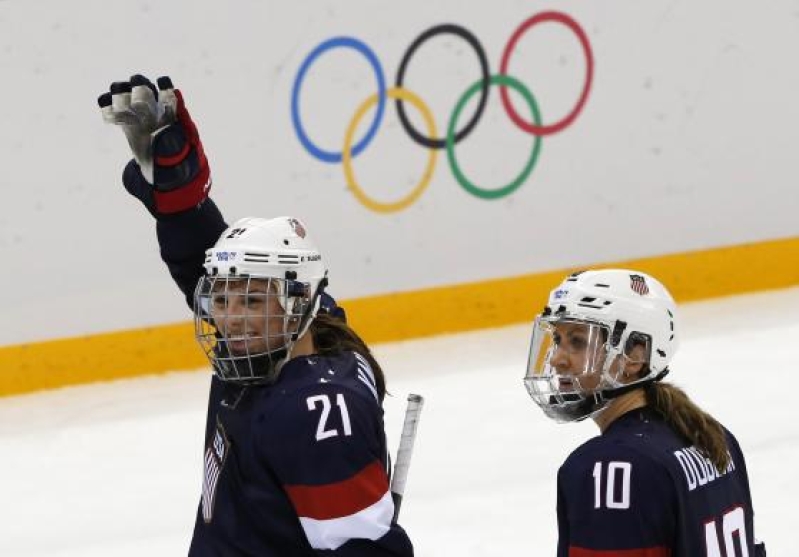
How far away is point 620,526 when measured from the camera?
1.81m

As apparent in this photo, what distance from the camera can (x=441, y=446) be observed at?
4449 millimetres

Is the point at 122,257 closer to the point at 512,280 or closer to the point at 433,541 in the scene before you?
the point at 512,280

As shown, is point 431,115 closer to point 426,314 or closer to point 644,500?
point 426,314

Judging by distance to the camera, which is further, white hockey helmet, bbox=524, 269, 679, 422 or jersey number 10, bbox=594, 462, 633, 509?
white hockey helmet, bbox=524, 269, 679, 422

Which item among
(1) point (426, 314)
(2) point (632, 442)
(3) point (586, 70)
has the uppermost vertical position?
(2) point (632, 442)

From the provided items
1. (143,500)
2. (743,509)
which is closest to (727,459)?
(743,509)

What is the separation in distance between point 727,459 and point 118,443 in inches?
119

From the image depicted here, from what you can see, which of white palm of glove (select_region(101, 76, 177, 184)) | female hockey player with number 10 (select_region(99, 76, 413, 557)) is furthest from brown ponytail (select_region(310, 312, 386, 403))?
white palm of glove (select_region(101, 76, 177, 184))

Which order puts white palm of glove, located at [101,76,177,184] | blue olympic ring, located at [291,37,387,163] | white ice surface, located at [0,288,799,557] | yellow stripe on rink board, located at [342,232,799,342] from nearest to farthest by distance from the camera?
1. white palm of glove, located at [101,76,177,184]
2. white ice surface, located at [0,288,799,557]
3. blue olympic ring, located at [291,37,387,163]
4. yellow stripe on rink board, located at [342,232,799,342]

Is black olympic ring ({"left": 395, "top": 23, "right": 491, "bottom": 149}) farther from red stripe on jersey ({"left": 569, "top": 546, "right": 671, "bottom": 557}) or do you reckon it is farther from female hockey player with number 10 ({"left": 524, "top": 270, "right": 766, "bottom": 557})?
red stripe on jersey ({"left": 569, "top": 546, "right": 671, "bottom": 557})

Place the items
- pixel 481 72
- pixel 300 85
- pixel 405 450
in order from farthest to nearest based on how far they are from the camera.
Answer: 1. pixel 481 72
2. pixel 300 85
3. pixel 405 450

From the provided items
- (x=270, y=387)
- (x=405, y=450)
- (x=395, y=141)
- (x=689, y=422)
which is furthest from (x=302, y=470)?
(x=395, y=141)

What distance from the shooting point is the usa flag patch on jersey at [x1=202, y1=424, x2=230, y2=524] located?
83.0 inches

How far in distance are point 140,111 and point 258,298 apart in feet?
1.09
